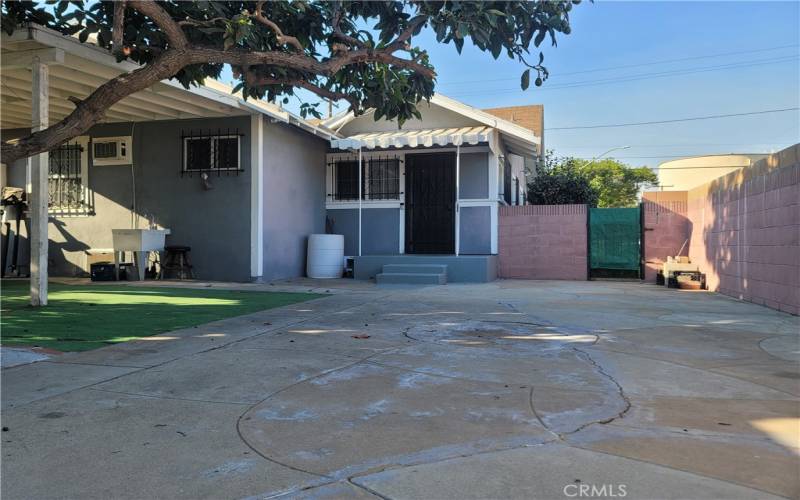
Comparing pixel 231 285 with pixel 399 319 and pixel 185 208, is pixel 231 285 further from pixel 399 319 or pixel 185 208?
pixel 399 319

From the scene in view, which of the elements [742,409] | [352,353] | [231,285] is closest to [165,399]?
[352,353]

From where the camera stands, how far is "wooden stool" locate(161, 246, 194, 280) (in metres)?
12.8

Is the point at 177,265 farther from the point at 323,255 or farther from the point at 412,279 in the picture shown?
the point at 412,279

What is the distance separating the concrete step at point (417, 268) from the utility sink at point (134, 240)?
5456mm

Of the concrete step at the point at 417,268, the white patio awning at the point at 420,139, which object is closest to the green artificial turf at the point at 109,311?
the concrete step at the point at 417,268

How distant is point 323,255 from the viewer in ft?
46.7

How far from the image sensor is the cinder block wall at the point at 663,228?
47.0 feet

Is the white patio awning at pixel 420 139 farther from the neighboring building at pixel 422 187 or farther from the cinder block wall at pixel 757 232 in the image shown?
the cinder block wall at pixel 757 232

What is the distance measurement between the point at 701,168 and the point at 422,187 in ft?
103

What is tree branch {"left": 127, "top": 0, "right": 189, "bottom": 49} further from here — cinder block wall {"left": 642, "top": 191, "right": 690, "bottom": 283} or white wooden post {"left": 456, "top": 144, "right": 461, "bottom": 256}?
cinder block wall {"left": 642, "top": 191, "right": 690, "bottom": 283}

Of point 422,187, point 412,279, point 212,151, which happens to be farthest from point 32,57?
point 422,187

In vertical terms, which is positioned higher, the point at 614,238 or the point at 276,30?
the point at 276,30

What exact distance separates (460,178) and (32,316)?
10.6m

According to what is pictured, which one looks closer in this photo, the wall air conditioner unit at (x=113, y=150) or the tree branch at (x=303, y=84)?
the tree branch at (x=303, y=84)
